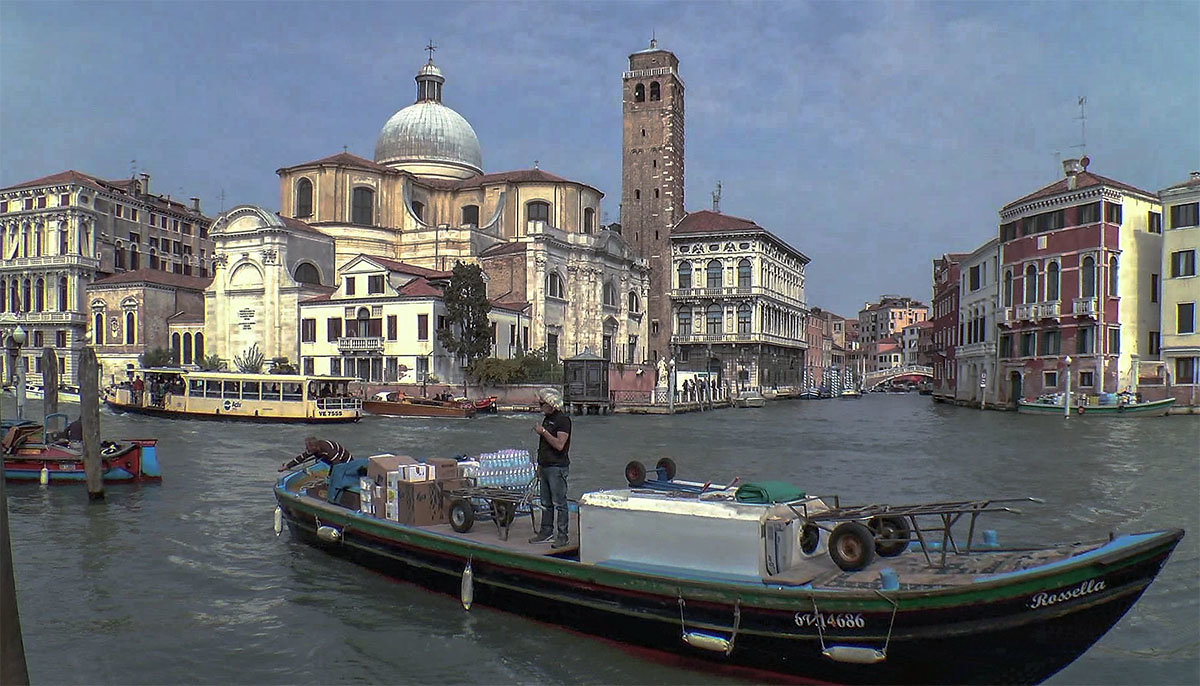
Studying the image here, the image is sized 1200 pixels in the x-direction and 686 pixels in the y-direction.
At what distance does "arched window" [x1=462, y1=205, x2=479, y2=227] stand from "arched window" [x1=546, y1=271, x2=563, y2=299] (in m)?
7.63

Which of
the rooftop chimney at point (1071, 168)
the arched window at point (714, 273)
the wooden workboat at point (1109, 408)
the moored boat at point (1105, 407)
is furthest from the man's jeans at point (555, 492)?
the arched window at point (714, 273)

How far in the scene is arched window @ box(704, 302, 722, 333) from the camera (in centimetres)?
6231

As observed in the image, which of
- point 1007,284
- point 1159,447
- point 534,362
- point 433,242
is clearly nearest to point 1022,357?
point 1007,284

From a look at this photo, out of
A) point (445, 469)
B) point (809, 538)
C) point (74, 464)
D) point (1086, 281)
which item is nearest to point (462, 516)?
point (445, 469)

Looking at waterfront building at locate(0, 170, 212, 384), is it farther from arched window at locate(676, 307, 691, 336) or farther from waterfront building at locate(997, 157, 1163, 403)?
waterfront building at locate(997, 157, 1163, 403)

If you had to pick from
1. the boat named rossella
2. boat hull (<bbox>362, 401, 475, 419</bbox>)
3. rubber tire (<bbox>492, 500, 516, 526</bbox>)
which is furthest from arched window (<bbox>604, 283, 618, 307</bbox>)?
rubber tire (<bbox>492, 500, 516, 526</bbox>)

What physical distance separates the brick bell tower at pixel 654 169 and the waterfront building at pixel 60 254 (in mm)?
35038

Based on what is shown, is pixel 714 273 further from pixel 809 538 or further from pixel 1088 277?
pixel 809 538

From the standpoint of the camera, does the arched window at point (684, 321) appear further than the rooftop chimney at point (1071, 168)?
Yes

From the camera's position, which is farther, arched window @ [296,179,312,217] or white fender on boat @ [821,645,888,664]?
arched window @ [296,179,312,217]

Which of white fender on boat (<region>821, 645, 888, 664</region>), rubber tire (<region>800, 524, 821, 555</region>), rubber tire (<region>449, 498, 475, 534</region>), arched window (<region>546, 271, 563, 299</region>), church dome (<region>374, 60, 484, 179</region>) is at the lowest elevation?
white fender on boat (<region>821, 645, 888, 664</region>)

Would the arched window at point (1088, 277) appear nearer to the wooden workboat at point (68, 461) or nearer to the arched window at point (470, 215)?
the arched window at point (470, 215)

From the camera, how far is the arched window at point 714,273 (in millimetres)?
62312

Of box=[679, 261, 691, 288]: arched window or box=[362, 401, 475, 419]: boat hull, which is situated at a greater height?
box=[679, 261, 691, 288]: arched window
